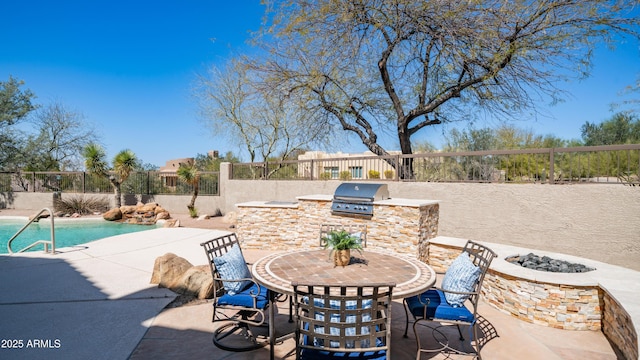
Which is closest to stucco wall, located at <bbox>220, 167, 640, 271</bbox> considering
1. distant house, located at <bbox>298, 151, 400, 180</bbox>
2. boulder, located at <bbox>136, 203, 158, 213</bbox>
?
distant house, located at <bbox>298, 151, 400, 180</bbox>

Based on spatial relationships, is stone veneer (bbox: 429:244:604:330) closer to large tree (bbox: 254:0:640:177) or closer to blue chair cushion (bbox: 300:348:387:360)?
blue chair cushion (bbox: 300:348:387:360)

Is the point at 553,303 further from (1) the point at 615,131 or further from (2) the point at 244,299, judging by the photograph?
(1) the point at 615,131

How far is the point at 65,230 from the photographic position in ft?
39.0

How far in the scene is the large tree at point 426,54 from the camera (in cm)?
768

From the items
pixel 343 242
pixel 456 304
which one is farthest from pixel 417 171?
pixel 343 242

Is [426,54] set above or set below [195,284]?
above

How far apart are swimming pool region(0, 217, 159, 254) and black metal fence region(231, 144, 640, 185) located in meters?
5.36

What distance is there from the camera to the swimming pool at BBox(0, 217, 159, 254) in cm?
1001

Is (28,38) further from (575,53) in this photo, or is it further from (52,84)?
(575,53)

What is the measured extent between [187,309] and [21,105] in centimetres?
2315

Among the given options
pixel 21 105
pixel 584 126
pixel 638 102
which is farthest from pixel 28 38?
pixel 584 126

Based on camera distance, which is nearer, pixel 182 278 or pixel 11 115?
pixel 182 278

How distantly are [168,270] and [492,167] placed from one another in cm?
673

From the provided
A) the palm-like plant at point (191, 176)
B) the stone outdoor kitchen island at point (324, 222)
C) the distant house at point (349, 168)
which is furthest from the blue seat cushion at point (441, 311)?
the palm-like plant at point (191, 176)
